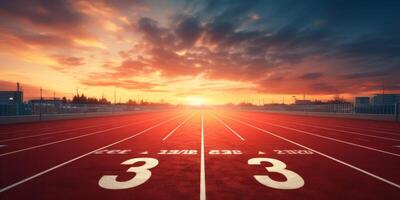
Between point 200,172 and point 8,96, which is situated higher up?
point 8,96

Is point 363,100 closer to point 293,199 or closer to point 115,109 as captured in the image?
point 115,109

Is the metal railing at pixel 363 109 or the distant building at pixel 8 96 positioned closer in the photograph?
the metal railing at pixel 363 109

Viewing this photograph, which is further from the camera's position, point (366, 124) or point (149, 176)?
point (366, 124)

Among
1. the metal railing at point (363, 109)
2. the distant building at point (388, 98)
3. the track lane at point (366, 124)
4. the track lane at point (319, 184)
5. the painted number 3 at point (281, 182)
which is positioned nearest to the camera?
the track lane at point (319, 184)

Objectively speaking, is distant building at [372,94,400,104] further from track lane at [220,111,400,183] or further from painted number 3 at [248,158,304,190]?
painted number 3 at [248,158,304,190]

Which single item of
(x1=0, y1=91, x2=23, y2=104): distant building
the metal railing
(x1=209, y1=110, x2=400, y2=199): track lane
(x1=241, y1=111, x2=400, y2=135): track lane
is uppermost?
(x1=0, y1=91, x2=23, y2=104): distant building

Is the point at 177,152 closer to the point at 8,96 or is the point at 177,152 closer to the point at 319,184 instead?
the point at 319,184

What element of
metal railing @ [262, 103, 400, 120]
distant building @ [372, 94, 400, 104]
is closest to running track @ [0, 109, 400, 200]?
metal railing @ [262, 103, 400, 120]

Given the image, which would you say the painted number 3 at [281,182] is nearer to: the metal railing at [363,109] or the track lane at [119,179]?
the track lane at [119,179]

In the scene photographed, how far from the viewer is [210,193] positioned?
5.54 meters

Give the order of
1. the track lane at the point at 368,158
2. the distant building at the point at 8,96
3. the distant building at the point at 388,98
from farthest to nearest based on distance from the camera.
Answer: the distant building at the point at 388,98
the distant building at the point at 8,96
the track lane at the point at 368,158

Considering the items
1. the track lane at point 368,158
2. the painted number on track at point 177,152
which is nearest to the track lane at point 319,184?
the track lane at point 368,158

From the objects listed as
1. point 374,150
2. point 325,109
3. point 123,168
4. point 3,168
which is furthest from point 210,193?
point 325,109

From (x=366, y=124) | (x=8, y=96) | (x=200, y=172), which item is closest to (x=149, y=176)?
(x=200, y=172)
